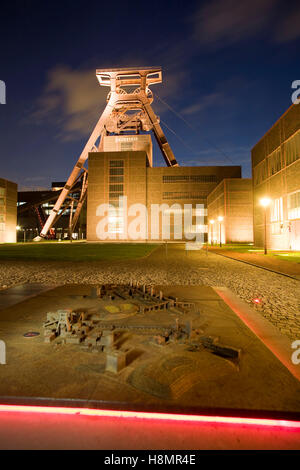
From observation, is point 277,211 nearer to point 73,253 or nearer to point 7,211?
point 73,253

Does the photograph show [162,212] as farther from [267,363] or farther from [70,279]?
[267,363]

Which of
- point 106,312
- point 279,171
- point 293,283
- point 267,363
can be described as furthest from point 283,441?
point 279,171

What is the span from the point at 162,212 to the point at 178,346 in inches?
2416

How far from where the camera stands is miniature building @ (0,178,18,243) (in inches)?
2413

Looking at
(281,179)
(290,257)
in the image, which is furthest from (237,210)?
(290,257)

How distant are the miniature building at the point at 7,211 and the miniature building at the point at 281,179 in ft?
176

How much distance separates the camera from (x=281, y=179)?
1178 inches

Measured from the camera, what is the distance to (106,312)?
5254mm

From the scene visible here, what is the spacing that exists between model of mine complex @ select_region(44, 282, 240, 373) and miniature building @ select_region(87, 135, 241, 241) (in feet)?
189

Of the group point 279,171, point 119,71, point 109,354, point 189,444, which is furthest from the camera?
point 119,71

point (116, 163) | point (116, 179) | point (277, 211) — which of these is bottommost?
point (277, 211)

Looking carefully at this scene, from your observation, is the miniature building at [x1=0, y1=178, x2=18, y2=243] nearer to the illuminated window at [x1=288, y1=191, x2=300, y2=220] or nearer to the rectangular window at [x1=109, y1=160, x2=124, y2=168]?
the rectangular window at [x1=109, y1=160, x2=124, y2=168]

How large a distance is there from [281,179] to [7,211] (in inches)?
2271

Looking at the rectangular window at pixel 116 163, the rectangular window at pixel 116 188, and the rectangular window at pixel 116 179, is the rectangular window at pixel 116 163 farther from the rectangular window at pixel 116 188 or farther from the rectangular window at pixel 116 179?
the rectangular window at pixel 116 188
